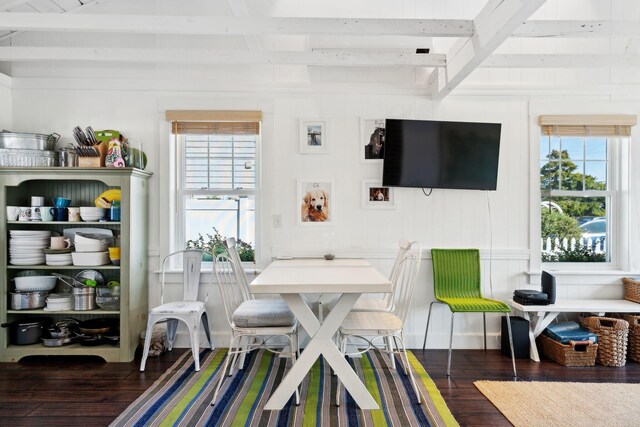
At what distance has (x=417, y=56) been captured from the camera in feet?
11.0

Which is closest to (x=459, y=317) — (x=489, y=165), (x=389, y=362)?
(x=389, y=362)

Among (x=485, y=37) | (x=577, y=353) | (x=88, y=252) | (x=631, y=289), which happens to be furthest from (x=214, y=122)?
(x=631, y=289)

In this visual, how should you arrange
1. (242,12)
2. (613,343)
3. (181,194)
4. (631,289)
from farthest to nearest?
(181,194), (631,289), (613,343), (242,12)

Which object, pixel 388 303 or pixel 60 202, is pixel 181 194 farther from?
pixel 388 303

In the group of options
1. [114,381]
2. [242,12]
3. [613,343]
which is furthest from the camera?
[613,343]

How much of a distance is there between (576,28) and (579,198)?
1893mm

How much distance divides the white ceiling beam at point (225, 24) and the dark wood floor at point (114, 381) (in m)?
2.32

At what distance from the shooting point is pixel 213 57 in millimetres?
3266

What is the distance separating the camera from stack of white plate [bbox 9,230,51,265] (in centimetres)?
358

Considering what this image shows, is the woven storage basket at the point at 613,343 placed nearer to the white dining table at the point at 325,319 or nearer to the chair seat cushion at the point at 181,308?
the white dining table at the point at 325,319

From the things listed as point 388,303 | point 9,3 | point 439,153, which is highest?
point 9,3

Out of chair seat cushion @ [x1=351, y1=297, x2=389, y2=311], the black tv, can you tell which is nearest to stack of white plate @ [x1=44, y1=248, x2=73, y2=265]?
chair seat cushion @ [x1=351, y1=297, x2=389, y2=311]

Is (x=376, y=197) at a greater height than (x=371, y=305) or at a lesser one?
greater

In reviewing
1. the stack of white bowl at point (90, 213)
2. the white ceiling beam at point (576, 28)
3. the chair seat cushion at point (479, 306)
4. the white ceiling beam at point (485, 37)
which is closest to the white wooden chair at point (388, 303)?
the chair seat cushion at point (479, 306)
